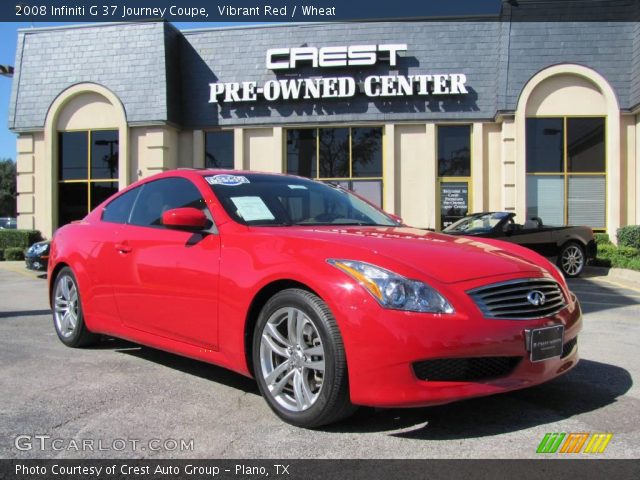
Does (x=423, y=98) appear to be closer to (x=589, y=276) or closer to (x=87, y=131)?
(x=589, y=276)

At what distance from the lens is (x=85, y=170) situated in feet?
60.2

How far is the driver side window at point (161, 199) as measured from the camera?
4.38 metres

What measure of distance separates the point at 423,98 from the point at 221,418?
48.0ft

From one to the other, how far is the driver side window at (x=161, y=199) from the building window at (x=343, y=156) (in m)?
12.6

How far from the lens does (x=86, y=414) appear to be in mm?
3545

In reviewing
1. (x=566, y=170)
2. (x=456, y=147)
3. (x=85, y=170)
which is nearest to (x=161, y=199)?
(x=456, y=147)

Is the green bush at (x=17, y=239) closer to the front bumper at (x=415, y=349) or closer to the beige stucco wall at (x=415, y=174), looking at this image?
the beige stucco wall at (x=415, y=174)

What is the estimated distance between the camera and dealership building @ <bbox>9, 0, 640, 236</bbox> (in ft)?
52.5

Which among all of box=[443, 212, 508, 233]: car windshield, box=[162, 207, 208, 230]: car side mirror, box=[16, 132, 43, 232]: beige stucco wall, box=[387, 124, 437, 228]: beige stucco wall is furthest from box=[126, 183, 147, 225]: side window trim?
box=[16, 132, 43, 232]: beige stucco wall

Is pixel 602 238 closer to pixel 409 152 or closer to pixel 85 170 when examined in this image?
pixel 409 152

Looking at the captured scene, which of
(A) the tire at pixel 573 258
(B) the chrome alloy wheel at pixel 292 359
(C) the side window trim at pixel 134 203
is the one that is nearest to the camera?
(B) the chrome alloy wheel at pixel 292 359

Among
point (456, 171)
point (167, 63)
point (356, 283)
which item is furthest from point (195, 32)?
point (356, 283)

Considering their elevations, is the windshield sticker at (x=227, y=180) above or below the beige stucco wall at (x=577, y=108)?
below

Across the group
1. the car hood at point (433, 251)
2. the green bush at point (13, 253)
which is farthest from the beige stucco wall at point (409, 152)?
the car hood at point (433, 251)
